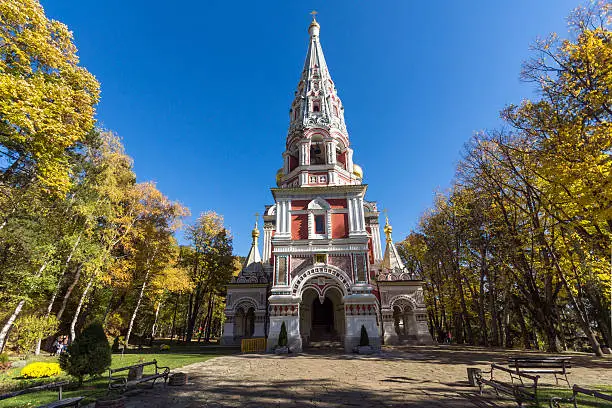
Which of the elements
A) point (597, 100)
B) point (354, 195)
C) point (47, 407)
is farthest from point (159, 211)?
point (597, 100)

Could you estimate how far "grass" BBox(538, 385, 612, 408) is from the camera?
6.09 metres

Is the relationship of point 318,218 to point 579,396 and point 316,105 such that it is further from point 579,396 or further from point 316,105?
point 579,396

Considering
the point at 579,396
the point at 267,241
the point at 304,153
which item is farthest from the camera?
the point at 267,241

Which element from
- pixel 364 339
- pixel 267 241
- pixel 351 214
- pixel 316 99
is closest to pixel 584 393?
pixel 364 339

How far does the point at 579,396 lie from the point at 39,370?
15549 millimetres

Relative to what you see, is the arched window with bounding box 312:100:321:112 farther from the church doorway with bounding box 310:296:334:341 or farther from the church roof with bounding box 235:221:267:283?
the church doorway with bounding box 310:296:334:341

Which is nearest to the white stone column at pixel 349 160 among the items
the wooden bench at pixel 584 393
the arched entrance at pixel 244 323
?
the arched entrance at pixel 244 323

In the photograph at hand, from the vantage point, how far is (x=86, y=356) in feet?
26.0

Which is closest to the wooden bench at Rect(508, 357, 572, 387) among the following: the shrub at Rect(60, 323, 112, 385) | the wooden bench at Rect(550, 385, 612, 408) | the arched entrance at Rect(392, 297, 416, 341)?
the wooden bench at Rect(550, 385, 612, 408)

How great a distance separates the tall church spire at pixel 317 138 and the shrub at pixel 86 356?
15274 mm

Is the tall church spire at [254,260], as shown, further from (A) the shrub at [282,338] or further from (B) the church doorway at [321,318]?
(A) the shrub at [282,338]

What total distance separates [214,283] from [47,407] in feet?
75.4

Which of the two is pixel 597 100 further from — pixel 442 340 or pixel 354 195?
pixel 442 340

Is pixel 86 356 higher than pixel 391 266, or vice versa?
pixel 391 266
